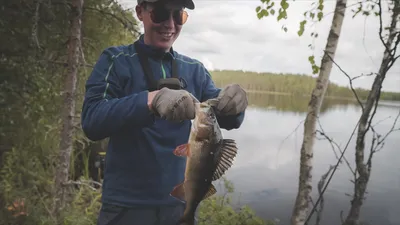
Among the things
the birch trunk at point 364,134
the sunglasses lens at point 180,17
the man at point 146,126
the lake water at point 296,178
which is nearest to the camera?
the man at point 146,126

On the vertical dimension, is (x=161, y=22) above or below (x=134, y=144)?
above

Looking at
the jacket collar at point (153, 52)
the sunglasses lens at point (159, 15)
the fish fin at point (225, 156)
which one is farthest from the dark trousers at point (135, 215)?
the sunglasses lens at point (159, 15)

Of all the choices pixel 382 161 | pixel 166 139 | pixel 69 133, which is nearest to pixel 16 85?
pixel 69 133

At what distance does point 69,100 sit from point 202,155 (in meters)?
3.04

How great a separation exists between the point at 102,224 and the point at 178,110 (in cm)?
100

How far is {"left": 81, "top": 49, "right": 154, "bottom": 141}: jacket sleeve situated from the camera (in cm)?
163

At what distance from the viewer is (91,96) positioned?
1797 millimetres

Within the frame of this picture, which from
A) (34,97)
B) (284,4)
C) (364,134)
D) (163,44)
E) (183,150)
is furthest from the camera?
(34,97)

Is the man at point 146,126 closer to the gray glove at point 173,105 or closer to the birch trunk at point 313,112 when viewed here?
the gray glove at point 173,105

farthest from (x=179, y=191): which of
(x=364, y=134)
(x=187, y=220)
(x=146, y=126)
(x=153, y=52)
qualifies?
(x=364, y=134)

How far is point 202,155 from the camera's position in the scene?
1617 mm

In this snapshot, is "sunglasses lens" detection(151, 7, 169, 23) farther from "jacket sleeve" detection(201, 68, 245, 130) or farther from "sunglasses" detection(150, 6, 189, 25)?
"jacket sleeve" detection(201, 68, 245, 130)

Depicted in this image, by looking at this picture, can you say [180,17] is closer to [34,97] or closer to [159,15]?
[159,15]

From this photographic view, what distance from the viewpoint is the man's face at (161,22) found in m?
1.99
